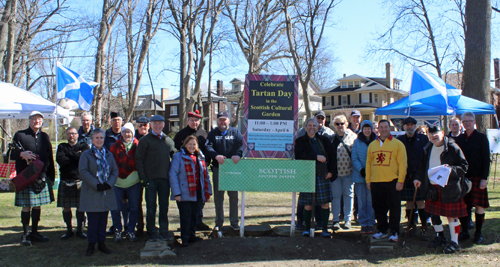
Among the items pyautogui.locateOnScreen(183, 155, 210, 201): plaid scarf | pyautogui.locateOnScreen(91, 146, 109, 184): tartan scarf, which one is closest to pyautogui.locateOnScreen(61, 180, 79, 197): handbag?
pyautogui.locateOnScreen(91, 146, 109, 184): tartan scarf

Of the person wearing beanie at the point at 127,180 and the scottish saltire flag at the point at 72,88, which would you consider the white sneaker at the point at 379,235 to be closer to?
the person wearing beanie at the point at 127,180

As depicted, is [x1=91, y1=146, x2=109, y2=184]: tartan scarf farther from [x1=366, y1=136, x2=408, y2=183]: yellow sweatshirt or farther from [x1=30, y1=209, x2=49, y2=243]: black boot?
[x1=366, y1=136, x2=408, y2=183]: yellow sweatshirt

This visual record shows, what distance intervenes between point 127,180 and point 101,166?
0.62m

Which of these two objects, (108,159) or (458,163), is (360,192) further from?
(108,159)

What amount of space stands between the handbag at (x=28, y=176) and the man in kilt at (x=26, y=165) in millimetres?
104

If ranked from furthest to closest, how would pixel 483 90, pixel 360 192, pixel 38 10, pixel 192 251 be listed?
pixel 38 10, pixel 483 90, pixel 360 192, pixel 192 251

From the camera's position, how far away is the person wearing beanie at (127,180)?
5.51 meters

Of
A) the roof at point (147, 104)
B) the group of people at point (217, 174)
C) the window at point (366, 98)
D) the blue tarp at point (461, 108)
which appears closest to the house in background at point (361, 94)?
the window at point (366, 98)

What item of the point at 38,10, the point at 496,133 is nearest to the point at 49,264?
the point at 496,133

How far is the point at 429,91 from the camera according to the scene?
25.3ft

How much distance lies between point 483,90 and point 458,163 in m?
4.94

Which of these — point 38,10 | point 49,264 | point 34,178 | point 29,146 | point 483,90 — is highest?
point 38,10

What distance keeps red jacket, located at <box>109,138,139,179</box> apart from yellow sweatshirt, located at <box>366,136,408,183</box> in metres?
3.54

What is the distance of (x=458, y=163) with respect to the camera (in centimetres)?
485
